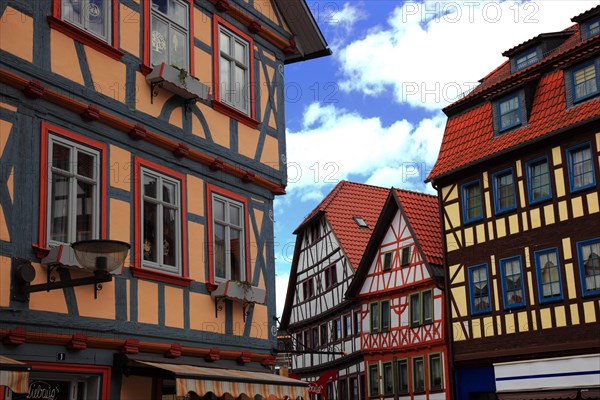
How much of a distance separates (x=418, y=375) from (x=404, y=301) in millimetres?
2875

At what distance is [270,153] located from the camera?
1627 cm

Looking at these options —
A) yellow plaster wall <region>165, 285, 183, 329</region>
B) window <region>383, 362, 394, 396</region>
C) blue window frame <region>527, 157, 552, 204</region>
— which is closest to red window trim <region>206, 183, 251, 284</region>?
yellow plaster wall <region>165, 285, 183, 329</region>

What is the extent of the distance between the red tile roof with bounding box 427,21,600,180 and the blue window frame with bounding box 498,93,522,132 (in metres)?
0.30

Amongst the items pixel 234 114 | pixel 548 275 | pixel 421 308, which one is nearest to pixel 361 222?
pixel 421 308

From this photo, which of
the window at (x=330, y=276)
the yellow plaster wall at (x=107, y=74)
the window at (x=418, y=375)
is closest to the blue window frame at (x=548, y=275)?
the window at (x=418, y=375)

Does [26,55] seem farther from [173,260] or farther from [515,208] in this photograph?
[515,208]

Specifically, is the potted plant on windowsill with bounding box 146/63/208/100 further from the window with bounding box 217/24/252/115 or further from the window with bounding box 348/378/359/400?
the window with bounding box 348/378/359/400

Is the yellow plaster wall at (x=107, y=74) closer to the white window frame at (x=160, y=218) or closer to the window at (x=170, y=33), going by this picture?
the window at (x=170, y=33)

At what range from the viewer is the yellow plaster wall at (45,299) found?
10.5m

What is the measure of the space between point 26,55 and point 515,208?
694 inches

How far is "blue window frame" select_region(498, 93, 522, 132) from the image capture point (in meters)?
26.2

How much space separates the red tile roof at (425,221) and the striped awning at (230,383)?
1861cm

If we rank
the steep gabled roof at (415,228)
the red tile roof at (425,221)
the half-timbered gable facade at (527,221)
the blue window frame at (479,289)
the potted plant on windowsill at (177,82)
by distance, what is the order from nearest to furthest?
the potted plant on windowsill at (177,82)
the half-timbered gable facade at (527,221)
the blue window frame at (479,289)
the steep gabled roof at (415,228)
the red tile roof at (425,221)

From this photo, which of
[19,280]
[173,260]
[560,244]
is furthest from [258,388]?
[560,244]
